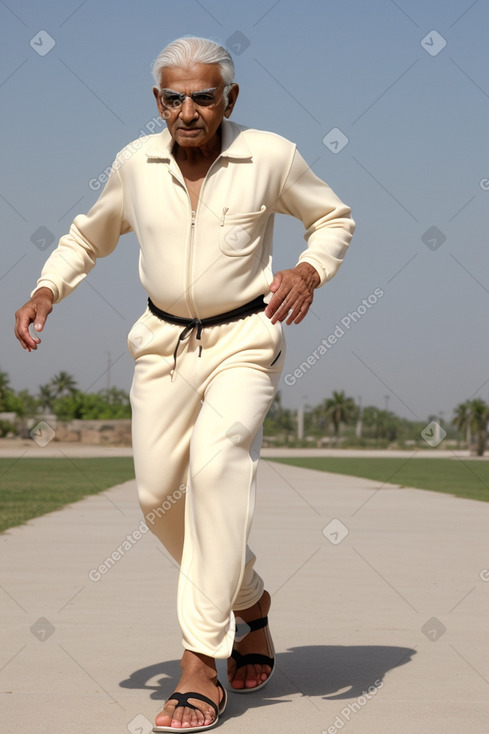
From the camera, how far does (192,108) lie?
4.29 m

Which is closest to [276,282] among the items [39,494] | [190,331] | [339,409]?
[190,331]

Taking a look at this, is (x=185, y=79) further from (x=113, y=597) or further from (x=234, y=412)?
(x=113, y=597)

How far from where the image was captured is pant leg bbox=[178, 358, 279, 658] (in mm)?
4125

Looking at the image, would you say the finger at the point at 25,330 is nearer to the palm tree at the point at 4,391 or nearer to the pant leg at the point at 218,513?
the pant leg at the point at 218,513

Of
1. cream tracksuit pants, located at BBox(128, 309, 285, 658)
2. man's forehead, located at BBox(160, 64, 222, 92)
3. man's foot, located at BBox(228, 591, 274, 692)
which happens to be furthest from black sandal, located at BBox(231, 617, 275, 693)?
man's forehead, located at BBox(160, 64, 222, 92)

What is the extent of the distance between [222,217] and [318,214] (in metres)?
0.53

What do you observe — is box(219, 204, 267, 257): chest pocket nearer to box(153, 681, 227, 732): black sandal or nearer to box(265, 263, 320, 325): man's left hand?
box(265, 263, 320, 325): man's left hand

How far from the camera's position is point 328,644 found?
5742mm

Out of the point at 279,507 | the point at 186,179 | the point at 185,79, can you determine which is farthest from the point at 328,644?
the point at 279,507

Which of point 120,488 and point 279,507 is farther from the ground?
point 279,507

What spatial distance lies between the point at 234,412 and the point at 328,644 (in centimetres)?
204

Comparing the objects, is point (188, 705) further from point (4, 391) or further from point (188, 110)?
point (4, 391)

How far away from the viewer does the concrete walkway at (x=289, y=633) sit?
4230 mm

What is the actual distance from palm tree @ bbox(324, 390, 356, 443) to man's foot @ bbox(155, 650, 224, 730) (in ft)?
512
